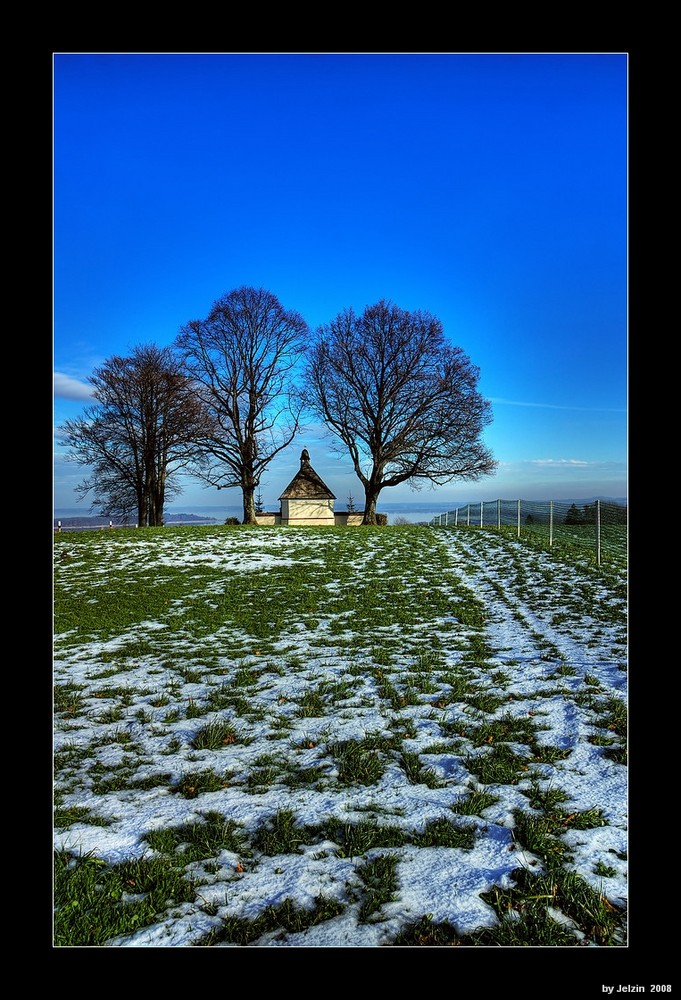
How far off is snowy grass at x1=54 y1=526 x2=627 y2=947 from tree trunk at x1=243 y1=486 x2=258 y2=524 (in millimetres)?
19018

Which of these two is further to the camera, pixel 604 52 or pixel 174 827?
pixel 174 827

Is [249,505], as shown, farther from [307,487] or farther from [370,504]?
[307,487]

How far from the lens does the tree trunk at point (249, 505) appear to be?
27986 mm

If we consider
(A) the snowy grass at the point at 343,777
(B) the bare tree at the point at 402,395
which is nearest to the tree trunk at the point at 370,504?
(B) the bare tree at the point at 402,395

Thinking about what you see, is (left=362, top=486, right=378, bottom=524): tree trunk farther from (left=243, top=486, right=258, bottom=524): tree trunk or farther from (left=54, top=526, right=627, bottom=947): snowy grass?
(left=54, top=526, right=627, bottom=947): snowy grass

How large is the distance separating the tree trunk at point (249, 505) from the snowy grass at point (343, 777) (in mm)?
19018

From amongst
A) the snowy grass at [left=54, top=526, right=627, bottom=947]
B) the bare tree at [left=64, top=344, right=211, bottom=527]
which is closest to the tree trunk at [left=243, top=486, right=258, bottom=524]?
the bare tree at [left=64, top=344, right=211, bottom=527]

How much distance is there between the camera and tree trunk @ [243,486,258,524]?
91.8 feet
